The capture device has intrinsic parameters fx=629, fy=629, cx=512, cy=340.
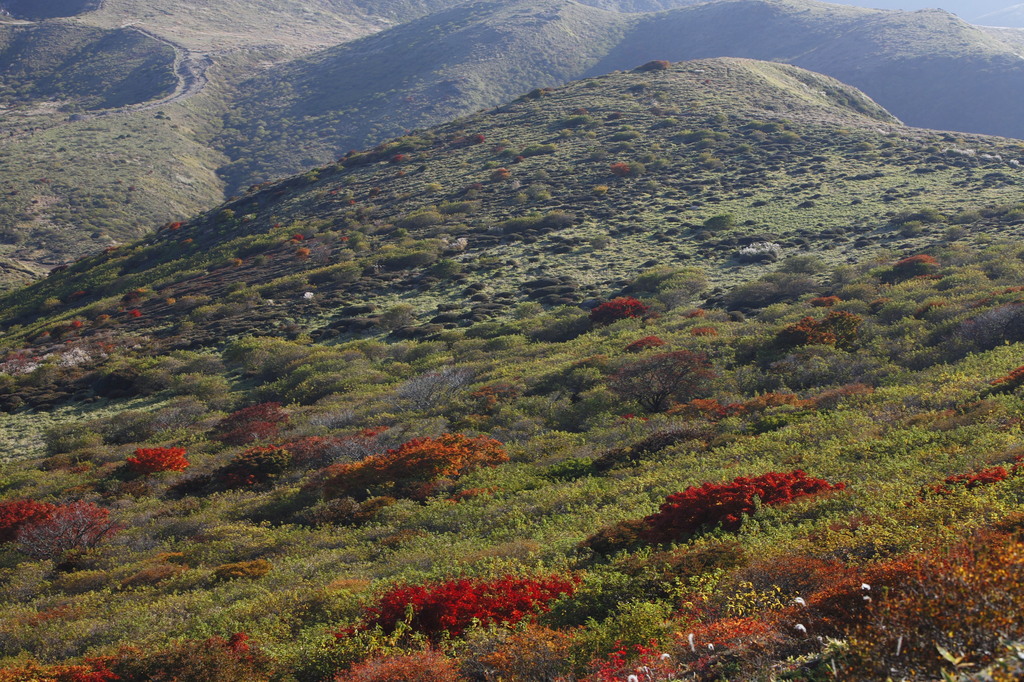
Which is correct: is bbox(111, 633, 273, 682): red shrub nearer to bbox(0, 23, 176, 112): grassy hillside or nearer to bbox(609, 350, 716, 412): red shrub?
bbox(609, 350, 716, 412): red shrub

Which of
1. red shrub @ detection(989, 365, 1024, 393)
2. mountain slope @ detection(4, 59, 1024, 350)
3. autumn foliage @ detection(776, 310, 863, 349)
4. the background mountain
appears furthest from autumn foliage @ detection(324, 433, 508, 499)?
the background mountain

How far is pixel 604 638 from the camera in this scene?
6.41m

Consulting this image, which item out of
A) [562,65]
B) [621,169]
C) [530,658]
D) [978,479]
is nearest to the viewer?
[530,658]

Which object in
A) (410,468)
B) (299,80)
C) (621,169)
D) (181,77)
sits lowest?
(410,468)

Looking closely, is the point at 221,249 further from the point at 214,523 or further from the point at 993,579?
the point at 993,579

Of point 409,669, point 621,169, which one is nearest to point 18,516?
point 409,669

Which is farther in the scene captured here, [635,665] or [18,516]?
[18,516]

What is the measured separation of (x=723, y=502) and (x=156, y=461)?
648 inches

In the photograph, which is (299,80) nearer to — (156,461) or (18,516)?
(156,461)

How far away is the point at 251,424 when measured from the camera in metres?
21.2

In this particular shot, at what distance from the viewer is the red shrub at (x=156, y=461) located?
1852 centimetres

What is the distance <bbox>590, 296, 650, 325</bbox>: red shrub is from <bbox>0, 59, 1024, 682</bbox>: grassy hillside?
120 millimetres

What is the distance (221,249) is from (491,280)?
77.8 ft

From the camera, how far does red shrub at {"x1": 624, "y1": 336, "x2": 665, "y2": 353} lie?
2252 centimetres
